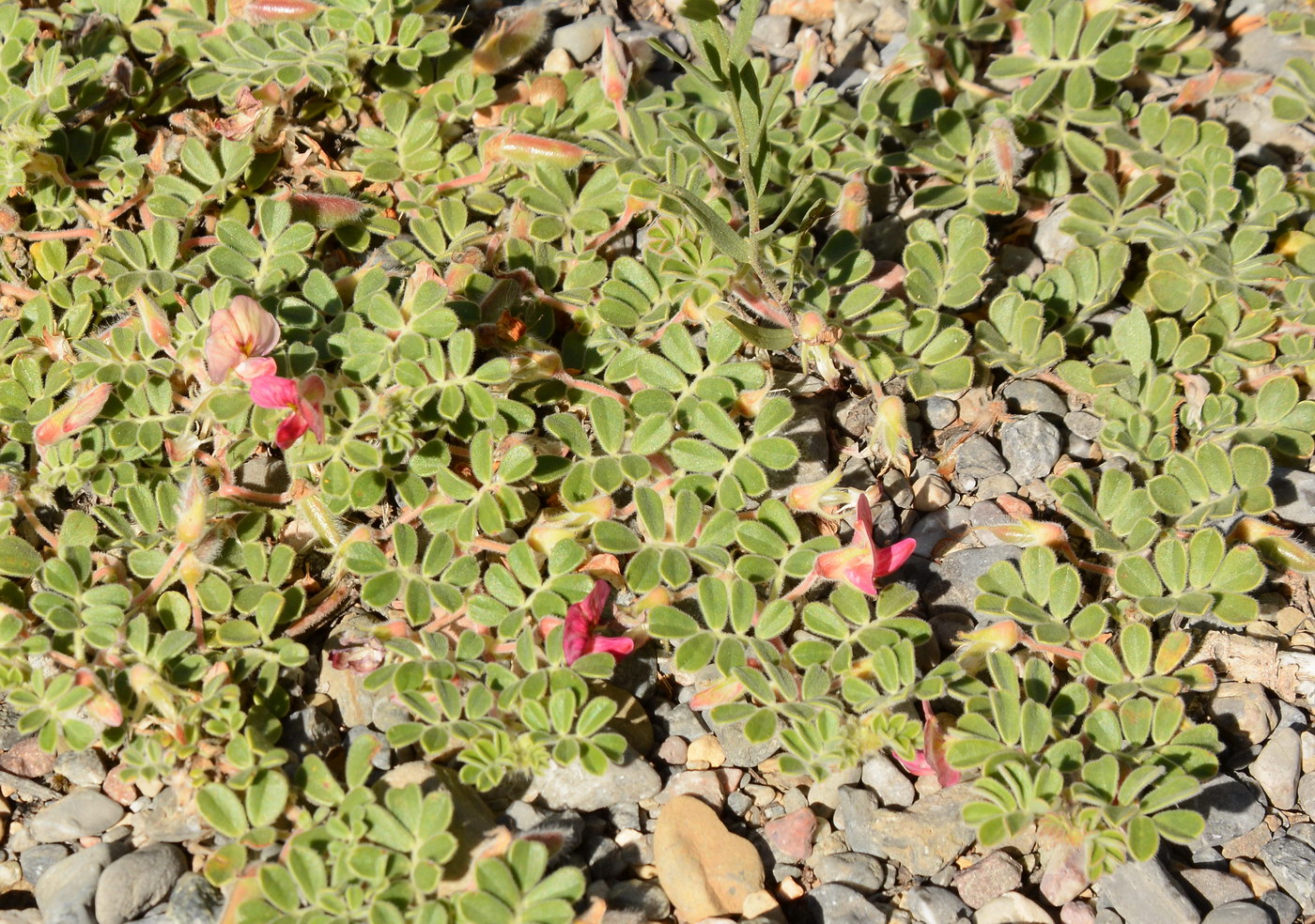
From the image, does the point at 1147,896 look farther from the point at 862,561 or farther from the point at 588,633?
the point at 588,633

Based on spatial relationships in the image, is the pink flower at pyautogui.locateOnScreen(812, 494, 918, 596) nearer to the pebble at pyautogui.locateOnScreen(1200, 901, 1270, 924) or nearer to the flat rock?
the flat rock

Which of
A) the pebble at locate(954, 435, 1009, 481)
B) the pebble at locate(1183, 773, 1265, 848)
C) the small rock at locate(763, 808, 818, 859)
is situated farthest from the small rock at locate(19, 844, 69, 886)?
the pebble at locate(1183, 773, 1265, 848)

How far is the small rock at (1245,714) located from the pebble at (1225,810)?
16 cm

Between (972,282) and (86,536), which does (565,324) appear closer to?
(972,282)

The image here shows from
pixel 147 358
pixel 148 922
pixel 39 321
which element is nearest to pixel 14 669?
pixel 148 922

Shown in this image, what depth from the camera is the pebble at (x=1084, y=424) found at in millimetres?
3197

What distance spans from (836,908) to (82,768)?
5.93 ft

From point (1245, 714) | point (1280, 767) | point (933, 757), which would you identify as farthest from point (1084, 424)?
point (933, 757)

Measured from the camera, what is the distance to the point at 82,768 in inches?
107

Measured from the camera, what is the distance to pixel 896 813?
260cm

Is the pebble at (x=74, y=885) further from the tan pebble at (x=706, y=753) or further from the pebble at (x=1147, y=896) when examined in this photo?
the pebble at (x=1147, y=896)

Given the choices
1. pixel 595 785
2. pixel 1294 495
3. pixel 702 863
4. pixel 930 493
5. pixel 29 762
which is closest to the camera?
pixel 702 863

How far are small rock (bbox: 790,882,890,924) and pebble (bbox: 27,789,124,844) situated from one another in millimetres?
1610

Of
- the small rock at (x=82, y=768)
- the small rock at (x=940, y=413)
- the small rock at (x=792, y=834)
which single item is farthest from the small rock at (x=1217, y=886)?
the small rock at (x=82, y=768)
